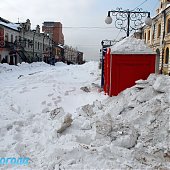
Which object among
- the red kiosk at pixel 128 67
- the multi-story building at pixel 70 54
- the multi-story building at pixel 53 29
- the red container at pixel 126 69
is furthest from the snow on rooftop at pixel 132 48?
the multi-story building at pixel 53 29

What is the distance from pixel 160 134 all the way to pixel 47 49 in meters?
→ 51.8

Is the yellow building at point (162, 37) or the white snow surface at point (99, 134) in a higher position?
the yellow building at point (162, 37)

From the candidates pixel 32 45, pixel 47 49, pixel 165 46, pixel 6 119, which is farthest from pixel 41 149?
pixel 47 49

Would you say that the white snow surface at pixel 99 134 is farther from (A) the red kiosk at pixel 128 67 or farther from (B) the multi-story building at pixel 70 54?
(B) the multi-story building at pixel 70 54

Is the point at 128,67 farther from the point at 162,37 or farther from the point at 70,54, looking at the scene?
the point at 70,54

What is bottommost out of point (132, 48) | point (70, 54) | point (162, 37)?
point (132, 48)

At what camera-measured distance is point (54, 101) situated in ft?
29.0

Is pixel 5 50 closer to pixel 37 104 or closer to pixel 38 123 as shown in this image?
pixel 37 104

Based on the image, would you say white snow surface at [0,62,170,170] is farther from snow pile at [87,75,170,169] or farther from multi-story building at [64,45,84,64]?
multi-story building at [64,45,84,64]

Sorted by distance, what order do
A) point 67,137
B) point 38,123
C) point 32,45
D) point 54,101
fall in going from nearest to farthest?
1. point 67,137
2. point 38,123
3. point 54,101
4. point 32,45

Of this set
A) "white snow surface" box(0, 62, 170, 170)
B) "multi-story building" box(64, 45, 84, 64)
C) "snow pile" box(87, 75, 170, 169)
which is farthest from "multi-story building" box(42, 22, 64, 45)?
"snow pile" box(87, 75, 170, 169)

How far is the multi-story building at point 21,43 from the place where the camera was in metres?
32.5

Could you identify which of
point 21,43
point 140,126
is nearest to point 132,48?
point 140,126

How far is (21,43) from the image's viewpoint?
38.9 meters
